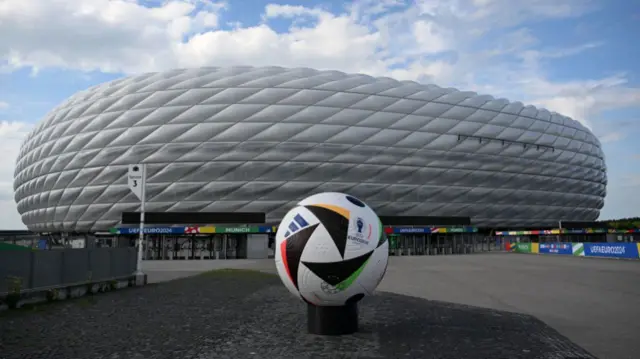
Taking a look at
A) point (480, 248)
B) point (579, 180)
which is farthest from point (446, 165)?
point (579, 180)

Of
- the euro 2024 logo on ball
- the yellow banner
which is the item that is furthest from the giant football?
the yellow banner

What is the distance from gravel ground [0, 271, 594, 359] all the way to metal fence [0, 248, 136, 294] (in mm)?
1160

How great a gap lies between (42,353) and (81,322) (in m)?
2.71

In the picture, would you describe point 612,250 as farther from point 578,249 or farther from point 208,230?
point 208,230

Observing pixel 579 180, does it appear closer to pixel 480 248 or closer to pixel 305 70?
pixel 480 248

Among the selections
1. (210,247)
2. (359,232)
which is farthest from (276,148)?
(359,232)

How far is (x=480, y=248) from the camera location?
56.2 m

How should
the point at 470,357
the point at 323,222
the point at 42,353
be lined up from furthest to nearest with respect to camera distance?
1. the point at 323,222
2. the point at 42,353
3. the point at 470,357

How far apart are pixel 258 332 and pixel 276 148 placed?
3663cm

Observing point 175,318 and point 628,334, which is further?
point 175,318

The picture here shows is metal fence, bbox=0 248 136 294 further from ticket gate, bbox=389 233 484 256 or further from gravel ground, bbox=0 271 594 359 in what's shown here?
ticket gate, bbox=389 233 484 256

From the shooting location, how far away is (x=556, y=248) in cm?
4184

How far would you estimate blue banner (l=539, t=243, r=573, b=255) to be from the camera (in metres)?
40.3

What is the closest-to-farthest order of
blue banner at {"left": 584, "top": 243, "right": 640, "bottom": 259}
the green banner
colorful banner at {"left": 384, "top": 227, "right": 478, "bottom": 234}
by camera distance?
blue banner at {"left": 584, "top": 243, "right": 640, "bottom": 259}
colorful banner at {"left": 384, "top": 227, "right": 478, "bottom": 234}
the green banner
